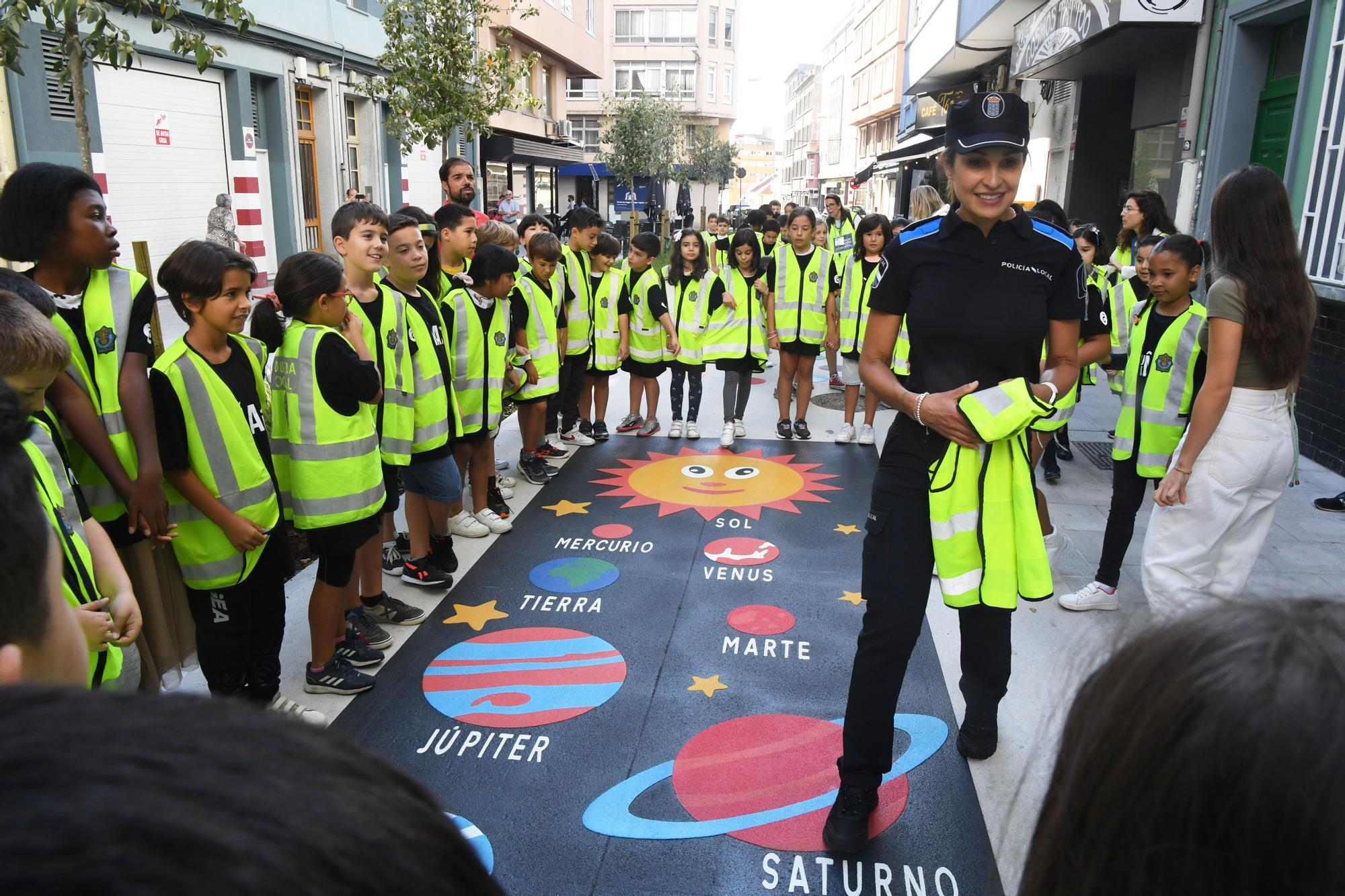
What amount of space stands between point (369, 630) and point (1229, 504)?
3.50 m

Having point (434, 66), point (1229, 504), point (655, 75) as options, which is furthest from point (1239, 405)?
point (655, 75)

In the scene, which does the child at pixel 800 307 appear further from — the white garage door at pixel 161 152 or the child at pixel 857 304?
the white garage door at pixel 161 152

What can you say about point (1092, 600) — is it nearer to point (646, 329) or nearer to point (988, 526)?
point (988, 526)

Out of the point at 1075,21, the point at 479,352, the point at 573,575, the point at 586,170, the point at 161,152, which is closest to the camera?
the point at 573,575

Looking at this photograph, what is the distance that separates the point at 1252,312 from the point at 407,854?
11.6 feet

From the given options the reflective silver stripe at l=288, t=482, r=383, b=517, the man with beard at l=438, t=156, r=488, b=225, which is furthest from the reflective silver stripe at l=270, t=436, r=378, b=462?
the man with beard at l=438, t=156, r=488, b=225

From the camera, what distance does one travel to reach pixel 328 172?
58.7ft

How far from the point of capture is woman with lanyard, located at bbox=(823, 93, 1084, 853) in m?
2.73

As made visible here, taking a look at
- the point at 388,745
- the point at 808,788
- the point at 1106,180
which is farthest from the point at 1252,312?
the point at 1106,180

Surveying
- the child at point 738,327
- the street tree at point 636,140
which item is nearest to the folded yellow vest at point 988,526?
the child at point 738,327

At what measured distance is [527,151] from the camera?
30.6 meters

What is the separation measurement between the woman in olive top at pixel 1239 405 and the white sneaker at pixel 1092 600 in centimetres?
84

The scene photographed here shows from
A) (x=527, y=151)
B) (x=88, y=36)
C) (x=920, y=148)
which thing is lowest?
(x=88, y=36)

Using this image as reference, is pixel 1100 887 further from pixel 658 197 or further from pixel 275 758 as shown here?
pixel 658 197
